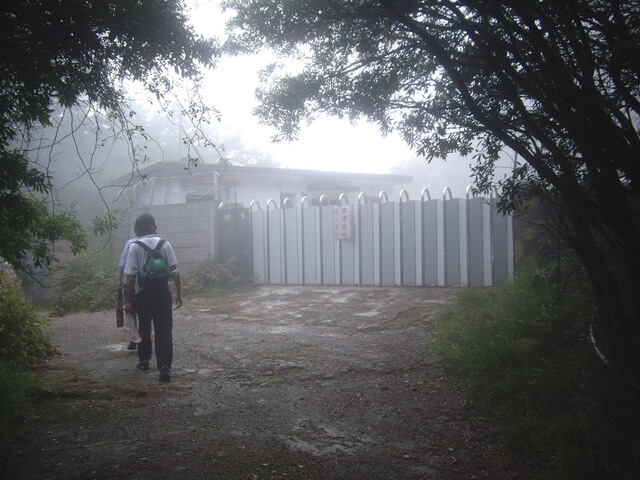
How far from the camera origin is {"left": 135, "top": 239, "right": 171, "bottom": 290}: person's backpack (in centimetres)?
506

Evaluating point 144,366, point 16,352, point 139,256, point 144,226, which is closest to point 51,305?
point 16,352

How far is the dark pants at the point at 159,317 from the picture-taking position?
5023mm

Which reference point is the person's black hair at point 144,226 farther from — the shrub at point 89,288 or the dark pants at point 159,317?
the shrub at point 89,288

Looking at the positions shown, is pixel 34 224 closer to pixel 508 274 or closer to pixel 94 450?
pixel 94 450

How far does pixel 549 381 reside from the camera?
3.78m

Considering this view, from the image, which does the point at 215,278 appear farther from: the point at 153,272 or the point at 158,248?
the point at 153,272

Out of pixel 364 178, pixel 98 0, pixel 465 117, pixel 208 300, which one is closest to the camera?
pixel 98 0

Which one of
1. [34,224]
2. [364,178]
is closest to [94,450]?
[34,224]

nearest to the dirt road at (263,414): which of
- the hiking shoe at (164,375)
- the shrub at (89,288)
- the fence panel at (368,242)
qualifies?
the hiking shoe at (164,375)

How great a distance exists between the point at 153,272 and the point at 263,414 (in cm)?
193

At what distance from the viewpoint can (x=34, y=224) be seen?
452 centimetres

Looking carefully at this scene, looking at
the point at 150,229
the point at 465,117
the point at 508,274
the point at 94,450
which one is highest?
the point at 465,117

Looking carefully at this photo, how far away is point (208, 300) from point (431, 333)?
5.94 metres

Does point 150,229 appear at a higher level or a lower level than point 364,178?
lower
